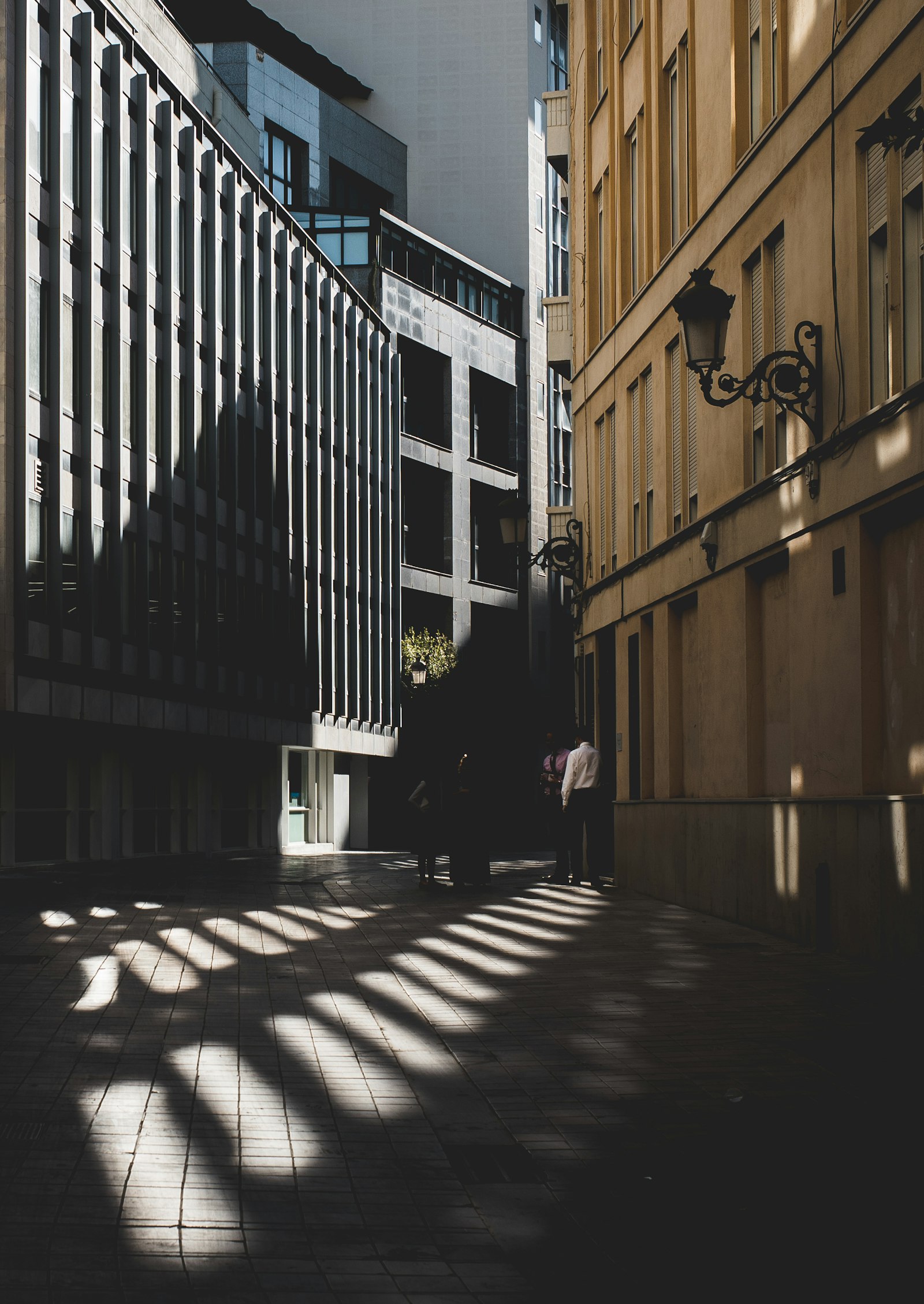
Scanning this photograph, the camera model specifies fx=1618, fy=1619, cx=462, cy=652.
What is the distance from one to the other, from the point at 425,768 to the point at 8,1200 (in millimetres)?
14686

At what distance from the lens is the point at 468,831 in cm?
1944

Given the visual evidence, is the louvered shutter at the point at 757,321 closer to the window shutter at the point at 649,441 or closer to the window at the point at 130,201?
the window shutter at the point at 649,441

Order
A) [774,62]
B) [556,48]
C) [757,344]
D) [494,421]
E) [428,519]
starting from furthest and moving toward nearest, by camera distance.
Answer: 1. [556,48]
2. [494,421]
3. [428,519]
4. [757,344]
5. [774,62]

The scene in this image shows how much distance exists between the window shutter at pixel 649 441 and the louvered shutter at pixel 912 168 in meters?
8.81

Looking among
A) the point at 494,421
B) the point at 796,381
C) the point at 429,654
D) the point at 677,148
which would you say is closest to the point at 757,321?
the point at 796,381

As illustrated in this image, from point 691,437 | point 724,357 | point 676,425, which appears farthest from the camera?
point 676,425

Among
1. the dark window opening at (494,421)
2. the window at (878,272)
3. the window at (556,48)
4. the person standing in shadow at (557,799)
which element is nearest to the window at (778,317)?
the window at (878,272)

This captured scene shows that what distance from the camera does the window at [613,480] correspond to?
22.8m

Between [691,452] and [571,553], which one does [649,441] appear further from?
[571,553]

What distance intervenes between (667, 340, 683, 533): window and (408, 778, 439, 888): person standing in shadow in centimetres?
434

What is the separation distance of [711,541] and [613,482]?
22.0 ft

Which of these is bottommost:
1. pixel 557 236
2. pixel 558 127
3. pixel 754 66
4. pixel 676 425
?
pixel 676 425

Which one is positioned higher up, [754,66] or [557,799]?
[754,66]

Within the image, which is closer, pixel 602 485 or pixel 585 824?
pixel 585 824
